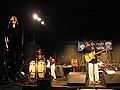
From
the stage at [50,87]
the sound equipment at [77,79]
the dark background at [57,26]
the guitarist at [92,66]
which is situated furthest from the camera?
the dark background at [57,26]

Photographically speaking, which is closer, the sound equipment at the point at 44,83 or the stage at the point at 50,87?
the stage at the point at 50,87

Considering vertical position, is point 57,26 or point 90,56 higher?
point 57,26

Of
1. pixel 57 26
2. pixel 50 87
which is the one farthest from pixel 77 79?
pixel 57 26

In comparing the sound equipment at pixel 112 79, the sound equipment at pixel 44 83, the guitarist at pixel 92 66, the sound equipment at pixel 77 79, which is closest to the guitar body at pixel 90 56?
the guitarist at pixel 92 66

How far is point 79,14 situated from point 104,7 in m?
1.61

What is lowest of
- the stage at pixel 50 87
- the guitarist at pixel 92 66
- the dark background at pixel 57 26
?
the stage at pixel 50 87

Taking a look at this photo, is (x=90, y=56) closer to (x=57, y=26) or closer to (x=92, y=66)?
(x=92, y=66)

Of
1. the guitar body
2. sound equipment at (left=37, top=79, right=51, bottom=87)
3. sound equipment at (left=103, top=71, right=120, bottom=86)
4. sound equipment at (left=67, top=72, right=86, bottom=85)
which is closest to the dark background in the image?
sound equipment at (left=37, top=79, right=51, bottom=87)

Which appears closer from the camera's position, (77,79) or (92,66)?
(77,79)

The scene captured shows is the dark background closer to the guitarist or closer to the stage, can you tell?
the stage

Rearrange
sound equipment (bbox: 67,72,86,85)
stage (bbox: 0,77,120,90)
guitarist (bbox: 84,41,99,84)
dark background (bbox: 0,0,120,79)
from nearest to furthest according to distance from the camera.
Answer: stage (bbox: 0,77,120,90) < sound equipment (bbox: 67,72,86,85) < guitarist (bbox: 84,41,99,84) < dark background (bbox: 0,0,120,79)

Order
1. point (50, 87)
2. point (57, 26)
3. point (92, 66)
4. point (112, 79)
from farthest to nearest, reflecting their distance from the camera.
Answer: point (57, 26), point (92, 66), point (50, 87), point (112, 79)

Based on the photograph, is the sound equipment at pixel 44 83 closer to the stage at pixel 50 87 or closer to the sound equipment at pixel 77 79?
the stage at pixel 50 87

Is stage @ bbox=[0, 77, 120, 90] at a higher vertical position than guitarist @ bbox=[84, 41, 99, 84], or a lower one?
lower
